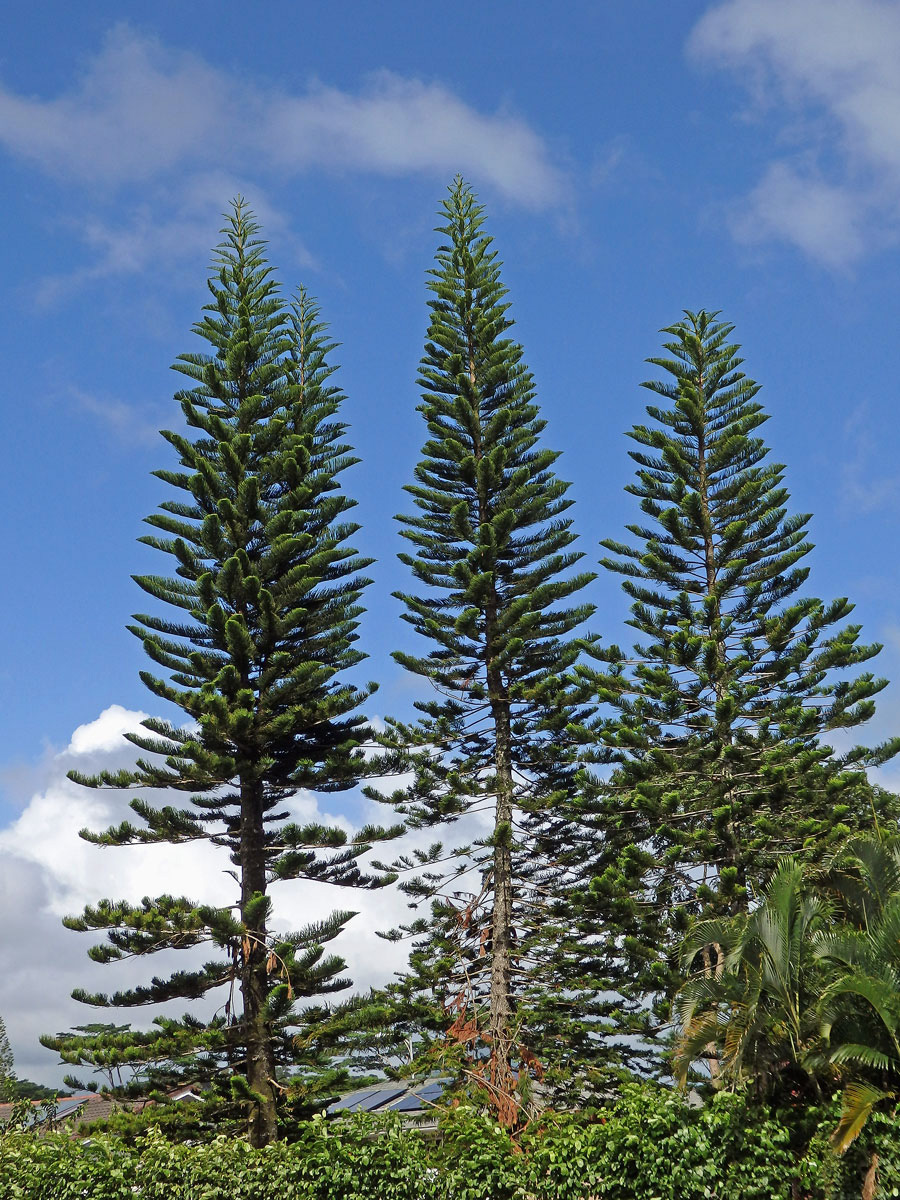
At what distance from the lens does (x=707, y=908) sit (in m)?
13.5

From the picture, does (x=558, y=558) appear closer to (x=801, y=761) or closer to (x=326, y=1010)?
(x=801, y=761)

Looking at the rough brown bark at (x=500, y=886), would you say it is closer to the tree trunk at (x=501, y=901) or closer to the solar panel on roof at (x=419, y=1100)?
the tree trunk at (x=501, y=901)

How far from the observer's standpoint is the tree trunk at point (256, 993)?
12.4 metres

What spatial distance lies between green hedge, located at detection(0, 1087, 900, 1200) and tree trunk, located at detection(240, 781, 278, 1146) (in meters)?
1.65

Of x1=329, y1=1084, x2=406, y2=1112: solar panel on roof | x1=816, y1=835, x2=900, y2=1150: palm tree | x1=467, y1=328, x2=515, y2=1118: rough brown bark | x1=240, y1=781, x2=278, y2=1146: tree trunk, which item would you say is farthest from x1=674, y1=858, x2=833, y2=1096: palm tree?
x1=329, y1=1084, x2=406, y2=1112: solar panel on roof

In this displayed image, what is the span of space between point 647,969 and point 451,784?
3264 mm

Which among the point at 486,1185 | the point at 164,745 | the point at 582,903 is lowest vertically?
the point at 486,1185

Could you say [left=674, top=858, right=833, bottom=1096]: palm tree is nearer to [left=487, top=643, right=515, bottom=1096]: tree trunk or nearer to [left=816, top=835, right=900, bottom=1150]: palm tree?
[left=816, top=835, right=900, bottom=1150]: palm tree

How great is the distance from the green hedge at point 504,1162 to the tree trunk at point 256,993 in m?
1.65

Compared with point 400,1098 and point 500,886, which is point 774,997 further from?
point 400,1098

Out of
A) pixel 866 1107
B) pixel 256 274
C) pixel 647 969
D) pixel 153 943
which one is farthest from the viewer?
pixel 256 274

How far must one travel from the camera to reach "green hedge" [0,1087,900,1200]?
8.55 meters

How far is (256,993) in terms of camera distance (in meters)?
12.9

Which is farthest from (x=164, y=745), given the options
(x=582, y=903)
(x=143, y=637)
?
(x=582, y=903)
